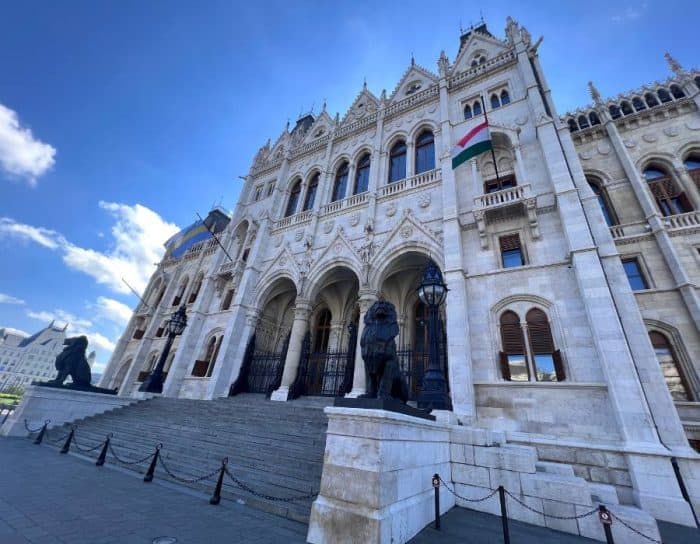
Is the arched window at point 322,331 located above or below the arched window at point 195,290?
below

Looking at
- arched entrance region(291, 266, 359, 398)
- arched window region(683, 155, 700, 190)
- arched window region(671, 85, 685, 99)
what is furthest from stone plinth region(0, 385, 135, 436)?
arched window region(671, 85, 685, 99)

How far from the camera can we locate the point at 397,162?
16.3m

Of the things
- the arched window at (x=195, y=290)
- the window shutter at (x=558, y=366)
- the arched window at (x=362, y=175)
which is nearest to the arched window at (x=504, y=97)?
the arched window at (x=362, y=175)

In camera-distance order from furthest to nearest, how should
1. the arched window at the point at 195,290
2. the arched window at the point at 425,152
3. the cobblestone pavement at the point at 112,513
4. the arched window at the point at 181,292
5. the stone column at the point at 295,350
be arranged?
1. the arched window at the point at 181,292
2. the arched window at the point at 195,290
3. the arched window at the point at 425,152
4. the stone column at the point at 295,350
5. the cobblestone pavement at the point at 112,513

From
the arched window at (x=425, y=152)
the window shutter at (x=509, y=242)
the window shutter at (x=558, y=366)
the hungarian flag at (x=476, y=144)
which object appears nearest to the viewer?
the window shutter at (x=558, y=366)

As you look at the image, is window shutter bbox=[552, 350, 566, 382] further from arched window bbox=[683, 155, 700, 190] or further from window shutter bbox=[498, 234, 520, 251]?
arched window bbox=[683, 155, 700, 190]

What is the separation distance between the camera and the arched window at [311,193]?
61.6ft

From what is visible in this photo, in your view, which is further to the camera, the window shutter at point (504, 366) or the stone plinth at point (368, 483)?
the window shutter at point (504, 366)

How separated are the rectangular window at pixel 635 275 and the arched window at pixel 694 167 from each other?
447cm

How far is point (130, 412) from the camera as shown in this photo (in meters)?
12.0

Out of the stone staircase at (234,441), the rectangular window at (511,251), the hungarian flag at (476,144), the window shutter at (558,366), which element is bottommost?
the stone staircase at (234,441)

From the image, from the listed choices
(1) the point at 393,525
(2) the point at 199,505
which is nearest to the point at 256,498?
(2) the point at 199,505

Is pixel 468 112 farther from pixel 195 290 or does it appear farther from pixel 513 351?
pixel 195 290

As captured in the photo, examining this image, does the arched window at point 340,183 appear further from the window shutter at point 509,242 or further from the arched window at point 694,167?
the arched window at point 694,167
